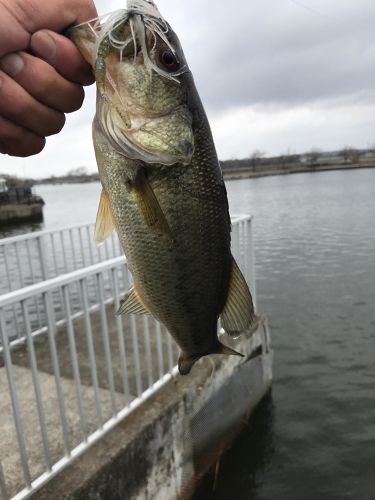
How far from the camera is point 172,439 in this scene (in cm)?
423

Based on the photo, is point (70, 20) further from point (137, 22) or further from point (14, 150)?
point (14, 150)

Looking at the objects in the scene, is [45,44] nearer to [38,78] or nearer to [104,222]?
[38,78]

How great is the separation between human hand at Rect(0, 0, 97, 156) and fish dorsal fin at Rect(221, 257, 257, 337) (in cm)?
84

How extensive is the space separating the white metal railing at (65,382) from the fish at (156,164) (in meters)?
1.79

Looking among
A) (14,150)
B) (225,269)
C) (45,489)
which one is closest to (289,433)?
(45,489)

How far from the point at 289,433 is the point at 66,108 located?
19.2ft

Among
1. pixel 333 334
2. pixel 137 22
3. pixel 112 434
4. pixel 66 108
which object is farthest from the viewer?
pixel 333 334

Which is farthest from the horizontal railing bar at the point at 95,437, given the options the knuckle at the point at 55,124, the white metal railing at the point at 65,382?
the knuckle at the point at 55,124

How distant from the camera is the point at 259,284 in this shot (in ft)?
42.9

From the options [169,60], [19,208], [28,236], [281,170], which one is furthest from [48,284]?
[281,170]

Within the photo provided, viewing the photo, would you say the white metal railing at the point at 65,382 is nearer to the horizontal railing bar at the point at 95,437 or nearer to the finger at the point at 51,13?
the horizontal railing bar at the point at 95,437

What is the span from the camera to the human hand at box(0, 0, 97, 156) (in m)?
1.38

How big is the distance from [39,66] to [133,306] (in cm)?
90

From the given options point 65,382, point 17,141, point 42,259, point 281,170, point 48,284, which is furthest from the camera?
point 281,170
